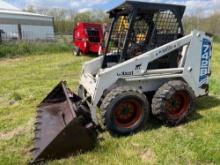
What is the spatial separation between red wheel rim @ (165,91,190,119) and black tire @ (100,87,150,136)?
0.49 metres

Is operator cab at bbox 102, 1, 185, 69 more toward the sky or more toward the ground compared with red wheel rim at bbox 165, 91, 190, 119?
more toward the sky

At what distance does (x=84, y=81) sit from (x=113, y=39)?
96cm

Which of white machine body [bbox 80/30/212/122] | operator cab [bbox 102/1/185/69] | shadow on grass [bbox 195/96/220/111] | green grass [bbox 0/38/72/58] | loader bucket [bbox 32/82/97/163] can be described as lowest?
green grass [bbox 0/38/72/58]

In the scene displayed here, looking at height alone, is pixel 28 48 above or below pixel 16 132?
below

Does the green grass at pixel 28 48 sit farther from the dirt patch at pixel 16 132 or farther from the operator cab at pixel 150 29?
the operator cab at pixel 150 29

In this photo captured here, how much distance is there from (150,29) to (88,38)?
962 cm

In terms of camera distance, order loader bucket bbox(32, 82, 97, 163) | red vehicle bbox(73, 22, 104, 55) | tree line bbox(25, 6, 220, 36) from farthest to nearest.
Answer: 1. tree line bbox(25, 6, 220, 36)
2. red vehicle bbox(73, 22, 104, 55)
3. loader bucket bbox(32, 82, 97, 163)

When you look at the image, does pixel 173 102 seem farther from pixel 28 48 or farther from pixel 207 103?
pixel 28 48

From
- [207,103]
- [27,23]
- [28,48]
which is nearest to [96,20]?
[27,23]

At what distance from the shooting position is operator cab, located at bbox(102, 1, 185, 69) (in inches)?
196

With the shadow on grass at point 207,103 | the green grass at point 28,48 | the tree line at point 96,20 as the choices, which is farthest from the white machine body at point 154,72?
the tree line at point 96,20

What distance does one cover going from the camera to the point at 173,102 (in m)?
4.99

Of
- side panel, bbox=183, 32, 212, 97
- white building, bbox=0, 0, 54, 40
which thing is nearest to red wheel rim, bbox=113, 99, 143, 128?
side panel, bbox=183, 32, 212, 97

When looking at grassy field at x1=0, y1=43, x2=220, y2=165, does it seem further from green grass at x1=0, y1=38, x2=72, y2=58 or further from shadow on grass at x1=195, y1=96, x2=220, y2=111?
green grass at x1=0, y1=38, x2=72, y2=58
